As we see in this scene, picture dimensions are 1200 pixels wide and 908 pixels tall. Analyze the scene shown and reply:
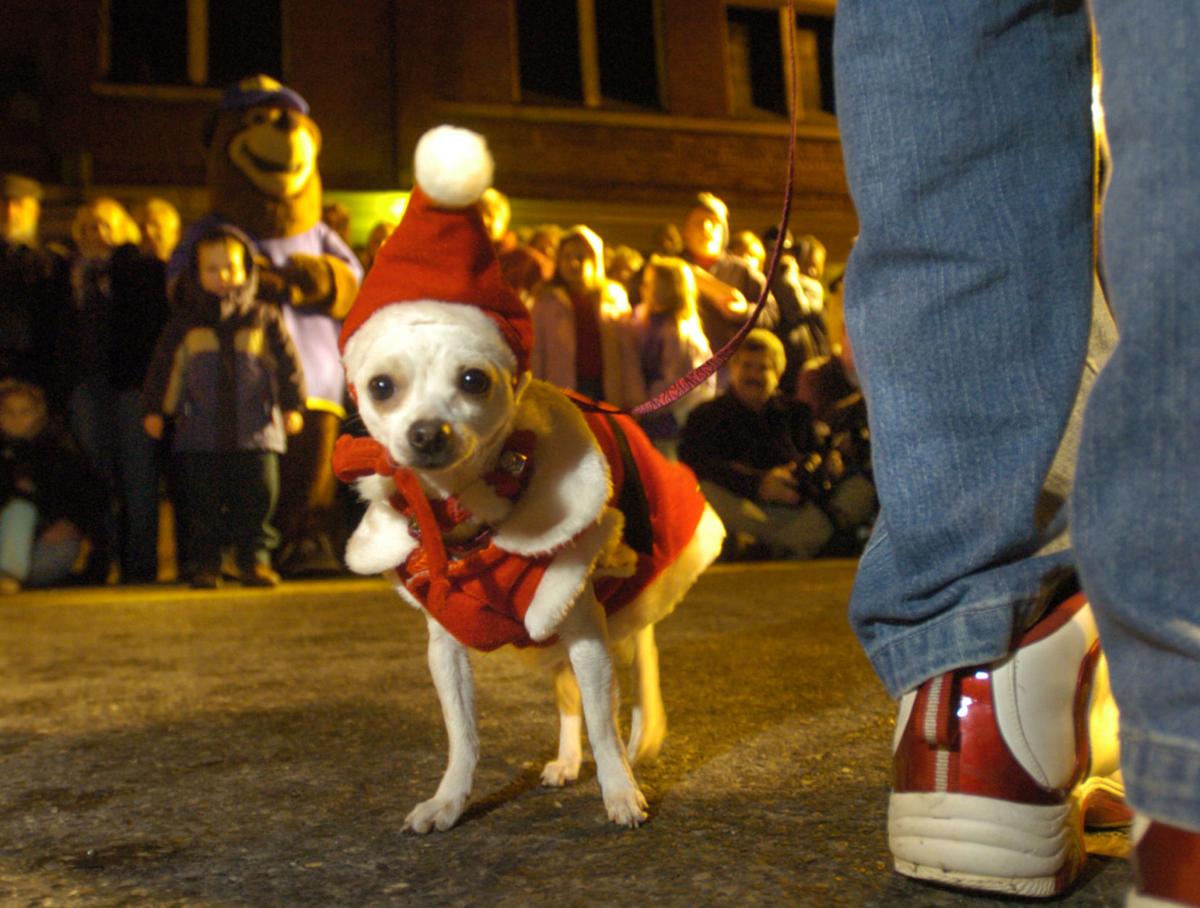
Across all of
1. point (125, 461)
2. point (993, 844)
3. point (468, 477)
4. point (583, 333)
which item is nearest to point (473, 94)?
point (583, 333)

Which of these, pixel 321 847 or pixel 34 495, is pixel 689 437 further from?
pixel 321 847

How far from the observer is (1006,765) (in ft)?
4.13

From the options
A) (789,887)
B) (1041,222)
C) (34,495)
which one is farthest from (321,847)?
(34,495)

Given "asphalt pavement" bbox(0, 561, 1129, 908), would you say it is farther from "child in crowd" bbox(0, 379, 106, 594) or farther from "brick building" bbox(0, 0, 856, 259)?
"brick building" bbox(0, 0, 856, 259)

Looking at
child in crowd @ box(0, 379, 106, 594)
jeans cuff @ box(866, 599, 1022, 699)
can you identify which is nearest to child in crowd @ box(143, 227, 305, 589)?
child in crowd @ box(0, 379, 106, 594)

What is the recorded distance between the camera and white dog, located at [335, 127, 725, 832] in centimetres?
181

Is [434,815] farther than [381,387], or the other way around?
[381,387]

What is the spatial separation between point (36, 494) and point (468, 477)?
449 centimetres

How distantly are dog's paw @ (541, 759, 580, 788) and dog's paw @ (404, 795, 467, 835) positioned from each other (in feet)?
0.77

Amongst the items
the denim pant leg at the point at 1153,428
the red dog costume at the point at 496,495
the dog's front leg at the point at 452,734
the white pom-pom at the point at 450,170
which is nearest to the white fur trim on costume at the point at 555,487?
the red dog costume at the point at 496,495

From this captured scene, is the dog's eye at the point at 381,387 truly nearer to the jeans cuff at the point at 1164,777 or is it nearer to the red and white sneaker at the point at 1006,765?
the red and white sneaker at the point at 1006,765

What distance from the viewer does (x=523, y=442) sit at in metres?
A: 1.88

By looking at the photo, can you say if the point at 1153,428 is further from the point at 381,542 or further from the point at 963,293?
the point at 381,542

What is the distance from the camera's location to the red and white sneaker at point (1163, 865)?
0.94 metres
